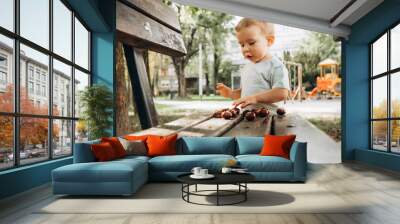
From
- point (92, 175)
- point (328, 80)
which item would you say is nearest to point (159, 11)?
point (328, 80)

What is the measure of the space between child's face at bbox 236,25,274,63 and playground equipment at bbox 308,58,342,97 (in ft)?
4.92

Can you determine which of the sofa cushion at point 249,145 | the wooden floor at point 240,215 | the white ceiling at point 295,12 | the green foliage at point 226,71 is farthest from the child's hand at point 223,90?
the wooden floor at point 240,215

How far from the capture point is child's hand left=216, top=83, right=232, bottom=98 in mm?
10078

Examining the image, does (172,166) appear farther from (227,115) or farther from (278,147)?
(227,115)

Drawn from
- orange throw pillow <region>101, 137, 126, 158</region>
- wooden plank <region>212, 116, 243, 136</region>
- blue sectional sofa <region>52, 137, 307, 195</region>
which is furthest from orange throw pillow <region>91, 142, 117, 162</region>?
wooden plank <region>212, 116, 243, 136</region>

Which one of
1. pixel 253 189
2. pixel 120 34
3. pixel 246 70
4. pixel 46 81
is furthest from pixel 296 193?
pixel 120 34

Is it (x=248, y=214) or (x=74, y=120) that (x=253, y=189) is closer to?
(x=248, y=214)

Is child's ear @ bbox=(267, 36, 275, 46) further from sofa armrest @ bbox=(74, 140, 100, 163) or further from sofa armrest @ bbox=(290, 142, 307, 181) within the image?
sofa armrest @ bbox=(74, 140, 100, 163)

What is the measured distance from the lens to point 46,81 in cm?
654

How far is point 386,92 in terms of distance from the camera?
886 cm

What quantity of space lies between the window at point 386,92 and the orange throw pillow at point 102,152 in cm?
573

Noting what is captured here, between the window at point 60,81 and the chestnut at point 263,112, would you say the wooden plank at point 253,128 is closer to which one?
the chestnut at point 263,112

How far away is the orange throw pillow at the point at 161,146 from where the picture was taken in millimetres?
7055

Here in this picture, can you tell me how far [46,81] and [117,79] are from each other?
110 inches
